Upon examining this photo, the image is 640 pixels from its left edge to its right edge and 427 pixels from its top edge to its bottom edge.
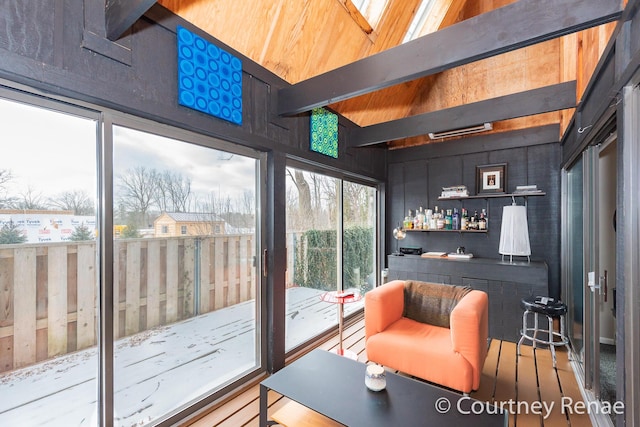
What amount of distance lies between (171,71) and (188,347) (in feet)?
6.18

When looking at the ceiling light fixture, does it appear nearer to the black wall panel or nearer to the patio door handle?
the black wall panel

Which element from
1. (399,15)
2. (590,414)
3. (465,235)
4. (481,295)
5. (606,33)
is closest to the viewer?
(606,33)

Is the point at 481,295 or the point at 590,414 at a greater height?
the point at 481,295

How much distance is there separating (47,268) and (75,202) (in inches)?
13.8

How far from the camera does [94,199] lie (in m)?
1.63

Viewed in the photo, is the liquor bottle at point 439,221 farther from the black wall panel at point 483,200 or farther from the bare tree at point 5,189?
the bare tree at point 5,189

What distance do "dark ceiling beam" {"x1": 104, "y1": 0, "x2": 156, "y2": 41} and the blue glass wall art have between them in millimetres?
401

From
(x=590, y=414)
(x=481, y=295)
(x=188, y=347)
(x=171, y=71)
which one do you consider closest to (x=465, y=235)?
(x=481, y=295)

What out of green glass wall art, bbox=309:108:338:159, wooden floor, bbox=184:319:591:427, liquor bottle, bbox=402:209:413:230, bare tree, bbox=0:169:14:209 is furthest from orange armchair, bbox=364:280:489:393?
bare tree, bbox=0:169:14:209

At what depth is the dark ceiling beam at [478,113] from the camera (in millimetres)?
2715

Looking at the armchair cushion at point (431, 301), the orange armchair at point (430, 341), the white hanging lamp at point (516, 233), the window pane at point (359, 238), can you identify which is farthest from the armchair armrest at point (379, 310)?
the white hanging lamp at point (516, 233)

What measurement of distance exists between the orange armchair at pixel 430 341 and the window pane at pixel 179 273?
42.1 inches

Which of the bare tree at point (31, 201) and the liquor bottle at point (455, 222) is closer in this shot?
the bare tree at point (31, 201)

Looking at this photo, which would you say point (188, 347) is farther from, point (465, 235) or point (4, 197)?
point (465, 235)
